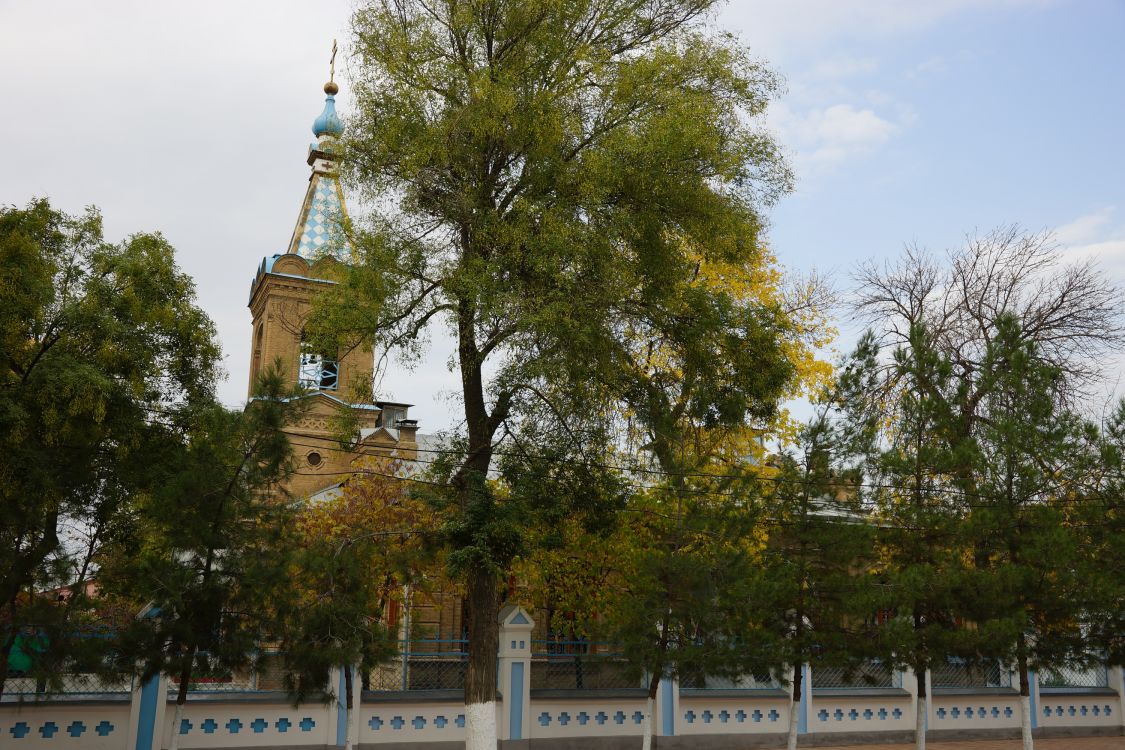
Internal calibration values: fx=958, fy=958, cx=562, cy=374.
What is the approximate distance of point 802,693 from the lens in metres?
18.0

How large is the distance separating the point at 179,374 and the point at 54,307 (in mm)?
1966

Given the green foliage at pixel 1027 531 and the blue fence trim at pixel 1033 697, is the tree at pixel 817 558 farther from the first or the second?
the blue fence trim at pixel 1033 697

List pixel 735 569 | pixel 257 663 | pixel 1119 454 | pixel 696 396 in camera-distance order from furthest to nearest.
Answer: pixel 1119 454
pixel 696 396
pixel 735 569
pixel 257 663

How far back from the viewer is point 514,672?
15.8 m

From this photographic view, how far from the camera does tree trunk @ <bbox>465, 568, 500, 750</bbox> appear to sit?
13648 mm

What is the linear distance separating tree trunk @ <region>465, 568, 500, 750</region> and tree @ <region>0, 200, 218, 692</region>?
499cm

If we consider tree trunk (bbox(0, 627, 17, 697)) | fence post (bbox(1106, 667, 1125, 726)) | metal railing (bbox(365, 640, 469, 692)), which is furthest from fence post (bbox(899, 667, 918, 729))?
tree trunk (bbox(0, 627, 17, 697))

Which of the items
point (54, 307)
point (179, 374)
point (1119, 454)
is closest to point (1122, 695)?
point (1119, 454)

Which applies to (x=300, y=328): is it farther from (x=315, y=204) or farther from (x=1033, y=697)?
(x=1033, y=697)

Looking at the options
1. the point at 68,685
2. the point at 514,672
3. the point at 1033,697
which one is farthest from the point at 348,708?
the point at 1033,697

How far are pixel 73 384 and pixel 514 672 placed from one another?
26.6 ft

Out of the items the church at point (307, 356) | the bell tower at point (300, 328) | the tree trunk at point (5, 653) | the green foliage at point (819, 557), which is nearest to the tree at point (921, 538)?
the green foliage at point (819, 557)

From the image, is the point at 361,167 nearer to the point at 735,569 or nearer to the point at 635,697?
the point at 735,569

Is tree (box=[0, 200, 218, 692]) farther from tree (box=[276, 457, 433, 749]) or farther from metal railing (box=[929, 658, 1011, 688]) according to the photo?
metal railing (box=[929, 658, 1011, 688])
